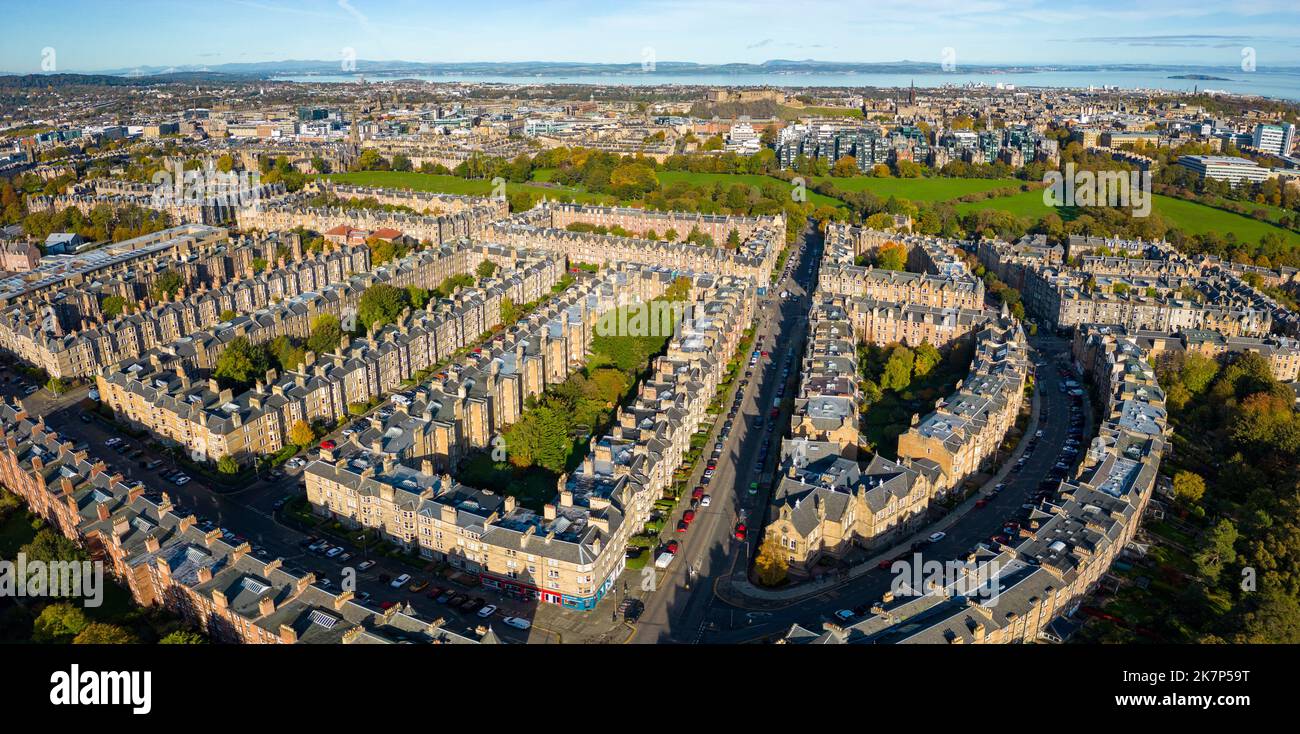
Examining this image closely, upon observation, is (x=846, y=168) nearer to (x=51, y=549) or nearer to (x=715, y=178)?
(x=715, y=178)

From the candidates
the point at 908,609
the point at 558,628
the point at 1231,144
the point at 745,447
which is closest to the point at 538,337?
the point at 745,447

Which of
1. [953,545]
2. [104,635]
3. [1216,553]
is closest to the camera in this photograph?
[104,635]

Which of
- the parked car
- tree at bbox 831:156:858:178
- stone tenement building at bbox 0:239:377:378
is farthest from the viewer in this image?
tree at bbox 831:156:858:178

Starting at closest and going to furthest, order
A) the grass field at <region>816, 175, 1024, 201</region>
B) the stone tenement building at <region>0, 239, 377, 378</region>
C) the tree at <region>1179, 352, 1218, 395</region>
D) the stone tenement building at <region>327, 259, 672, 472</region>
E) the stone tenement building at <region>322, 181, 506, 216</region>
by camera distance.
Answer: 1. the stone tenement building at <region>327, 259, 672, 472</region>
2. the tree at <region>1179, 352, 1218, 395</region>
3. the stone tenement building at <region>0, 239, 377, 378</region>
4. the stone tenement building at <region>322, 181, 506, 216</region>
5. the grass field at <region>816, 175, 1024, 201</region>

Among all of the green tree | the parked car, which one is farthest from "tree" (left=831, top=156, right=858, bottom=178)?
the parked car

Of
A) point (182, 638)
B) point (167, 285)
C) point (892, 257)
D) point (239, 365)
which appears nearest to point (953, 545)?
point (182, 638)

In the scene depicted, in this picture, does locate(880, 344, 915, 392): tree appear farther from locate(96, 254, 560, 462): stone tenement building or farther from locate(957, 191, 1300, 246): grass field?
locate(957, 191, 1300, 246): grass field

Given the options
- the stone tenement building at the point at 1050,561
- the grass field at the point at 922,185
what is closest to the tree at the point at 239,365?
the stone tenement building at the point at 1050,561
